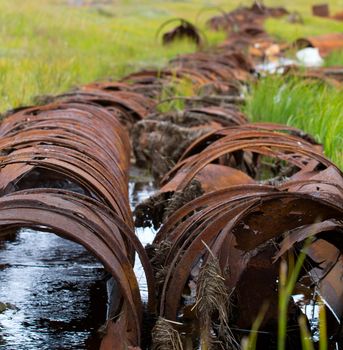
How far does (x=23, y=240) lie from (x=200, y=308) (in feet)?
6.02

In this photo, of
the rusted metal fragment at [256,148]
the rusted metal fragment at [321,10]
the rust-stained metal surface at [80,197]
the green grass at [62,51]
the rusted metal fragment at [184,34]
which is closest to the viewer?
the rust-stained metal surface at [80,197]

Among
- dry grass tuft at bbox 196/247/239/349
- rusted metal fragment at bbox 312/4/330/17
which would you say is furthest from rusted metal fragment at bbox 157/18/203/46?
dry grass tuft at bbox 196/247/239/349

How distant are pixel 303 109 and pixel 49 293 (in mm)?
2921

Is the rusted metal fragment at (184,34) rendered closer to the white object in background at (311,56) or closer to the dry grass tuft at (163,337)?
the white object in background at (311,56)

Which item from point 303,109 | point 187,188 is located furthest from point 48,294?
point 303,109

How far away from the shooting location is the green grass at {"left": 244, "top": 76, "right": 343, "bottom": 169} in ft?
15.6

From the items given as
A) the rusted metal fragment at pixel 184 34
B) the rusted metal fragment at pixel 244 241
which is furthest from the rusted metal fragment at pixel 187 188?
the rusted metal fragment at pixel 184 34

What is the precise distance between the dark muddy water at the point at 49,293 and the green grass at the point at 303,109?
1.43 meters

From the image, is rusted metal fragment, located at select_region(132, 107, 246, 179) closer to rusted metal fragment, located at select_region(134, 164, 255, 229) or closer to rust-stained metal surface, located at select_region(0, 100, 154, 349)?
rust-stained metal surface, located at select_region(0, 100, 154, 349)

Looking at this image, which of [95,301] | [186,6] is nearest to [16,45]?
[95,301]

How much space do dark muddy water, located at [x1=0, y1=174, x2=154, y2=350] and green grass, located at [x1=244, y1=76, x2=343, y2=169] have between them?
56.4 inches

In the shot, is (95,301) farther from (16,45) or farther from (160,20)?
(160,20)

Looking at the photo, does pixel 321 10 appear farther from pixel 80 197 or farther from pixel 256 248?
pixel 80 197

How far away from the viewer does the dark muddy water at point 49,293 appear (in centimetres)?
266
